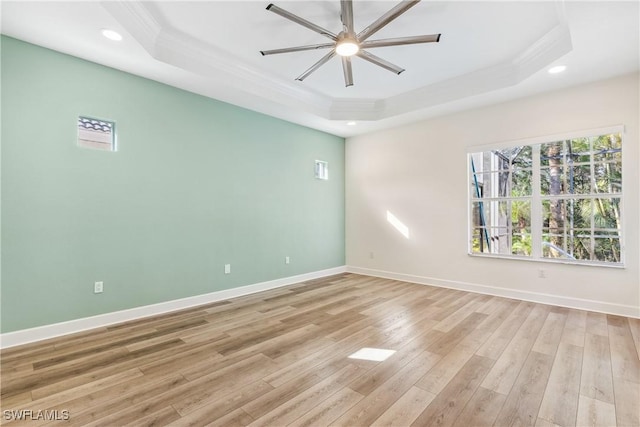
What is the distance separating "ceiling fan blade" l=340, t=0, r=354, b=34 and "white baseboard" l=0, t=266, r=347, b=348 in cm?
375

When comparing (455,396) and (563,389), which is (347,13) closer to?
(455,396)

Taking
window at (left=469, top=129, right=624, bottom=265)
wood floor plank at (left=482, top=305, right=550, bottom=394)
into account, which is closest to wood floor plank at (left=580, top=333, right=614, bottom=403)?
wood floor plank at (left=482, top=305, right=550, bottom=394)

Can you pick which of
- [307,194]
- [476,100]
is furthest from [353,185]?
[476,100]

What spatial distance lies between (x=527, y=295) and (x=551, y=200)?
55.7 inches

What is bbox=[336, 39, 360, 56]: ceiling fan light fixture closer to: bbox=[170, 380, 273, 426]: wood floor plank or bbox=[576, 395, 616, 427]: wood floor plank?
bbox=[170, 380, 273, 426]: wood floor plank

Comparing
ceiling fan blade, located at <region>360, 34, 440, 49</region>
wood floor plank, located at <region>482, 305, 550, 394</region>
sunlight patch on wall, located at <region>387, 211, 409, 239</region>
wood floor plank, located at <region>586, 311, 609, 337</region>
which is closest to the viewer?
wood floor plank, located at <region>482, 305, 550, 394</region>

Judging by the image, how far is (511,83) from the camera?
380 centimetres

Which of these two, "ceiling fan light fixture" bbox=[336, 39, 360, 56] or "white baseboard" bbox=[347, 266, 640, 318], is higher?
"ceiling fan light fixture" bbox=[336, 39, 360, 56]

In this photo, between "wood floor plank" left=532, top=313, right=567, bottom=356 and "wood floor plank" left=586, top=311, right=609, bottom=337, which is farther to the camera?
"wood floor plank" left=586, top=311, right=609, bottom=337

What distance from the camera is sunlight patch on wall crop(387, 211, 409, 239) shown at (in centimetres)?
548

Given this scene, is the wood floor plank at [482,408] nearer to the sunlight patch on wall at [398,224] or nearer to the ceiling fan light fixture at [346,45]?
the ceiling fan light fixture at [346,45]

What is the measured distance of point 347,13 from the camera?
2.39 meters

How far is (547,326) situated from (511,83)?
3.04 meters

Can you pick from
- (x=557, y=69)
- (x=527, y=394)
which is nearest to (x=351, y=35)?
(x=557, y=69)
